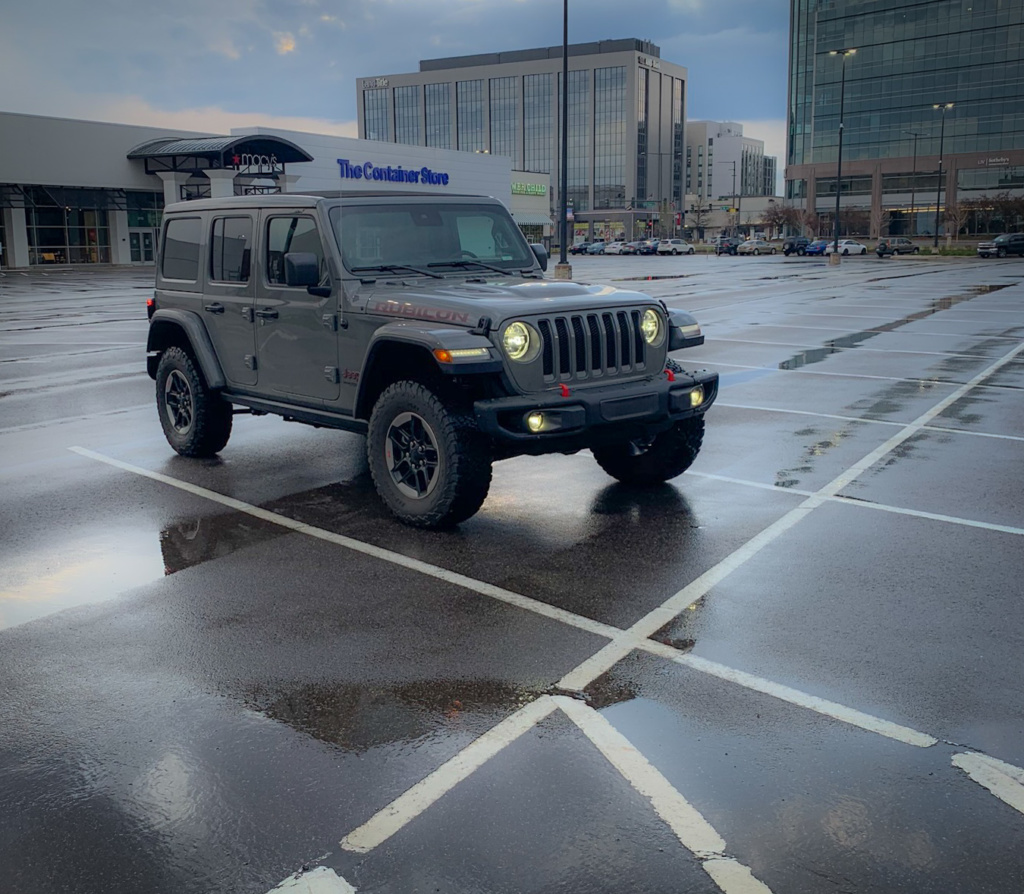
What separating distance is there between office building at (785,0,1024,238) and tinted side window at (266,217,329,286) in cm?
10581

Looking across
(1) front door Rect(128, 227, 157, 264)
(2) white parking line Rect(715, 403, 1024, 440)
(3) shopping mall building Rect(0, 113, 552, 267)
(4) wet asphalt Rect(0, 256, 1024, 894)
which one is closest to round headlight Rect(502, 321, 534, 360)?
(4) wet asphalt Rect(0, 256, 1024, 894)

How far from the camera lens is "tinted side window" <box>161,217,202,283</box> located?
346 inches

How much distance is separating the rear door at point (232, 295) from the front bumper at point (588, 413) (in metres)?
2.54

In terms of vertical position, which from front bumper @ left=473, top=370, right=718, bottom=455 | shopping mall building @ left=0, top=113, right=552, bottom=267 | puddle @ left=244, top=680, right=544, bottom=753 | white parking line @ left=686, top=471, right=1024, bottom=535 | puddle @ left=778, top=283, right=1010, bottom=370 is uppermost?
shopping mall building @ left=0, top=113, right=552, bottom=267

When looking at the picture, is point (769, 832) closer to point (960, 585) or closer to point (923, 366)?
point (960, 585)

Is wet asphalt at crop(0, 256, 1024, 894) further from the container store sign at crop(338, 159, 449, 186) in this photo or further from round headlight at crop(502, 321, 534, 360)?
the container store sign at crop(338, 159, 449, 186)

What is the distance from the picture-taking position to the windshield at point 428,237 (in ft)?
24.6

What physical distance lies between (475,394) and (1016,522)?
3.59 metres

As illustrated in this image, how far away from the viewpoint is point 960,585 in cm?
577

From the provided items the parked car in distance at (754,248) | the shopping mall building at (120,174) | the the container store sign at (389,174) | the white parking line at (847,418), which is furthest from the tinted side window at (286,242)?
the parked car in distance at (754,248)

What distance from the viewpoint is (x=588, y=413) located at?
21.6ft

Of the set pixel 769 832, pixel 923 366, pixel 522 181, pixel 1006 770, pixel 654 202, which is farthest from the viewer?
pixel 654 202

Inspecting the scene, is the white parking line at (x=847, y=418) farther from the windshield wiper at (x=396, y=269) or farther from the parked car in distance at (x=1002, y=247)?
the parked car in distance at (x=1002, y=247)

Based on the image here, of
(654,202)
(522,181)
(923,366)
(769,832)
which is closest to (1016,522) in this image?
(769,832)
